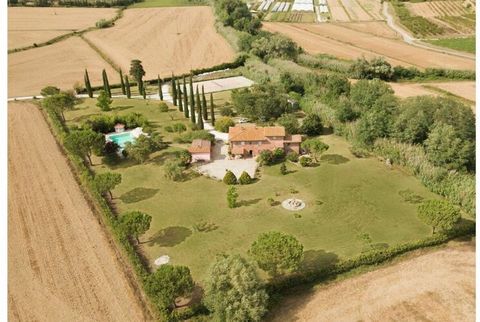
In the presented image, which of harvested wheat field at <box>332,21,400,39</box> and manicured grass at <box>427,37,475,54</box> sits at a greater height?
harvested wheat field at <box>332,21,400,39</box>

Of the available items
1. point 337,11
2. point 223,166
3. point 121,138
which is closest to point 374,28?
point 337,11

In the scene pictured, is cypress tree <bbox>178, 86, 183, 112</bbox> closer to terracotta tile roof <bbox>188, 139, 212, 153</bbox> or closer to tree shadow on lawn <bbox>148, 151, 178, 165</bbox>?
terracotta tile roof <bbox>188, 139, 212, 153</bbox>

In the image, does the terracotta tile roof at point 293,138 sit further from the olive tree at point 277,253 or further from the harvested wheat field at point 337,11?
the harvested wheat field at point 337,11

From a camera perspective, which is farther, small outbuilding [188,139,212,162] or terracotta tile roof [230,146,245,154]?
terracotta tile roof [230,146,245,154]

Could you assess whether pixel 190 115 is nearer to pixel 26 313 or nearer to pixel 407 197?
pixel 407 197

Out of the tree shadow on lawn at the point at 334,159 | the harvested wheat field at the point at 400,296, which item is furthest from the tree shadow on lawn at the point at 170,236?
the tree shadow on lawn at the point at 334,159

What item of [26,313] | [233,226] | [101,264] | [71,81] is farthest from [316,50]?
[26,313]

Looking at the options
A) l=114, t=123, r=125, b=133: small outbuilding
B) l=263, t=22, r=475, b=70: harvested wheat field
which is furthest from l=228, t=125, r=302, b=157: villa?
l=263, t=22, r=475, b=70: harvested wheat field

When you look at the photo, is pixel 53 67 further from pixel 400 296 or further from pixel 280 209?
pixel 400 296
